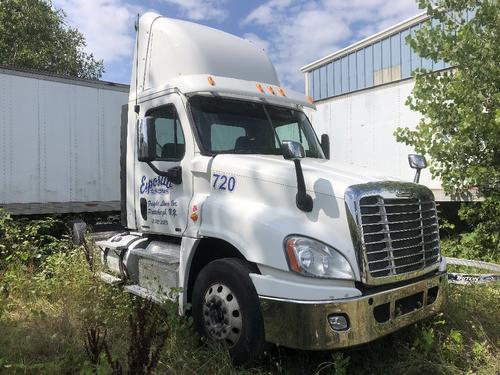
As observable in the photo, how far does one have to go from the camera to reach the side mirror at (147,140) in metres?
4.67

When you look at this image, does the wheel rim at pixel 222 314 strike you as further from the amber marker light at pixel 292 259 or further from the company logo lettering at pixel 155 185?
the company logo lettering at pixel 155 185

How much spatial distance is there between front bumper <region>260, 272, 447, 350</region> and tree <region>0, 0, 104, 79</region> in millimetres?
23247

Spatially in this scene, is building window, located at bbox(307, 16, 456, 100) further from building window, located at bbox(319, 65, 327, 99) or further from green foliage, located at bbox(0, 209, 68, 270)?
green foliage, located at bbox(0, 209, 68, 270)

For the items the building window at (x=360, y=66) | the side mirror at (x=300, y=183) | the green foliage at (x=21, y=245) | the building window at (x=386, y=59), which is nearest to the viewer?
the side mirror at (x=300, y=183)

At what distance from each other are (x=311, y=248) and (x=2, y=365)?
8.30 feet

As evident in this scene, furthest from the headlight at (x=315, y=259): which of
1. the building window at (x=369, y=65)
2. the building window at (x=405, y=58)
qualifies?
the building window at (x=369, y=65)

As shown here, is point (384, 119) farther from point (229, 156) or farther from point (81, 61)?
point (81, 61)

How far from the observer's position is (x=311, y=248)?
11.5 ft

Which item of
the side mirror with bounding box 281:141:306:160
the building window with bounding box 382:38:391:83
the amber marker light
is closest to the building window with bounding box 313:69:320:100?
the building window with bounding box 382:38:391:83

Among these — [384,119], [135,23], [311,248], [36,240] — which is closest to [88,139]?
[36,240]

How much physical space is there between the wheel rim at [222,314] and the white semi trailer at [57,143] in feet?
19.5

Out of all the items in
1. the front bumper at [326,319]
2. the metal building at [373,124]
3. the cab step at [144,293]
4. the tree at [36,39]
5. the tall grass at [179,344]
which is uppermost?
the tree at [36,39]

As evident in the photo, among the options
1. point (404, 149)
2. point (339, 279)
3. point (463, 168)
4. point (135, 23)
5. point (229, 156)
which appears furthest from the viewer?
point (404, 149)

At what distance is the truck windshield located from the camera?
4.67 m
